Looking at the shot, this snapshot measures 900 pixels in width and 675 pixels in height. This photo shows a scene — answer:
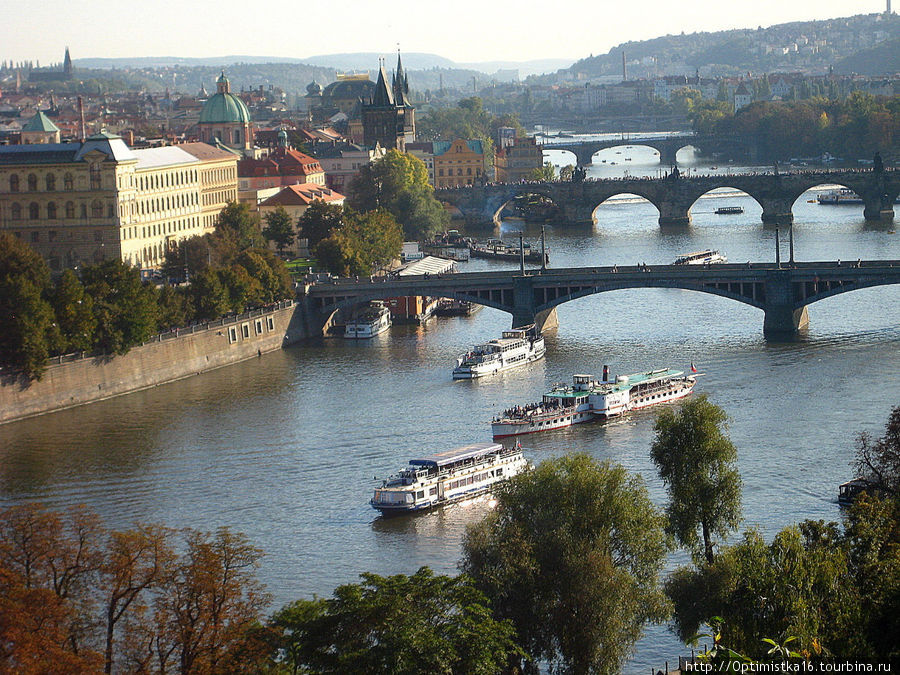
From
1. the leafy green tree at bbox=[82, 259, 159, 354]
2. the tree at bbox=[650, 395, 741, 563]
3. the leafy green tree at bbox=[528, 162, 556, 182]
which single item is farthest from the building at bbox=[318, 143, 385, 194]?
the tree at bbox=[650, 395, 741, 563]

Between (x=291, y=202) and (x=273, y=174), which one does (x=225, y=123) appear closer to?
(x=273, y=174)

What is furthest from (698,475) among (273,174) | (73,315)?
(273,174)

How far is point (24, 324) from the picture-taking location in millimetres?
43094

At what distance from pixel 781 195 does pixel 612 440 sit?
51.0m

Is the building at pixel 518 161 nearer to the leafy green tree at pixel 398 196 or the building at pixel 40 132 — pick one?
the leafy green tree at pixel 398 196

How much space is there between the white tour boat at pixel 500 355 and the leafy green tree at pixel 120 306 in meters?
7.73

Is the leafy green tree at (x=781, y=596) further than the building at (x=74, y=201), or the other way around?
the building at (x=74, y=201)

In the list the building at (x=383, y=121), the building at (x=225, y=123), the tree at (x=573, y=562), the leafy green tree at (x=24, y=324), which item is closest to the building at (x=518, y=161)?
the building at (x=383, y=121)

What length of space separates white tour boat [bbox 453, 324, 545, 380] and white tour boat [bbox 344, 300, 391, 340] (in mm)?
4930

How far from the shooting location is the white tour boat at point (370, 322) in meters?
54.1

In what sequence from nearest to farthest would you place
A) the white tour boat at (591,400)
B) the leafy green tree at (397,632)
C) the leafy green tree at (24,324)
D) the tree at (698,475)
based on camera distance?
the leafy green tree at (397,632) → the tree at (698,475) → the white tour boat at (591,400) → the leafy green tree at (24,324)

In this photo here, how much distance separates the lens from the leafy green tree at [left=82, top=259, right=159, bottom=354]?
45500mm

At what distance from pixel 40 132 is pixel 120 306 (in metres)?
33.2

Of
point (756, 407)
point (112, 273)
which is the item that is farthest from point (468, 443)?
point (112, 273)
